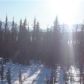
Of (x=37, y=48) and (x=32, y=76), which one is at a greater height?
(x=37, y=48)

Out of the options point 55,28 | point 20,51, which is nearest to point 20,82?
point 20,51

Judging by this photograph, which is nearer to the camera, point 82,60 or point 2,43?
point 82,60

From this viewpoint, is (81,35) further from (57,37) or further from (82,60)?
(82,60)

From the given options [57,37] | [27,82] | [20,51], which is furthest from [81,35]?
[27,82]

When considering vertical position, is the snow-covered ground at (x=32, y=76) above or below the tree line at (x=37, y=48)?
below

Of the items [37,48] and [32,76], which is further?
[37,48]

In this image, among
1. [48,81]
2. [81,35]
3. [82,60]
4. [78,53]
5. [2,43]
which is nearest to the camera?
Answer: [48,81]

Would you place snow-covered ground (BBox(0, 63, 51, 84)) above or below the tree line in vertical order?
below

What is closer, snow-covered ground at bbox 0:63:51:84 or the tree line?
snow-covered ground at bbox 0:63:51:84

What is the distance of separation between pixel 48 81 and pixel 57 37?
Result: 1806 centimetres

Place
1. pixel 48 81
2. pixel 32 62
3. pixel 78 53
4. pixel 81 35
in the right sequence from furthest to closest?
pixel 81 35, pixel 32 62, pixel 78 53, pixel 48 81

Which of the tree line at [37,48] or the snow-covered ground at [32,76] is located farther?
the tree line at [37,48]

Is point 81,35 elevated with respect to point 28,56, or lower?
elevated

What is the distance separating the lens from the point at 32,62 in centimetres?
2273
